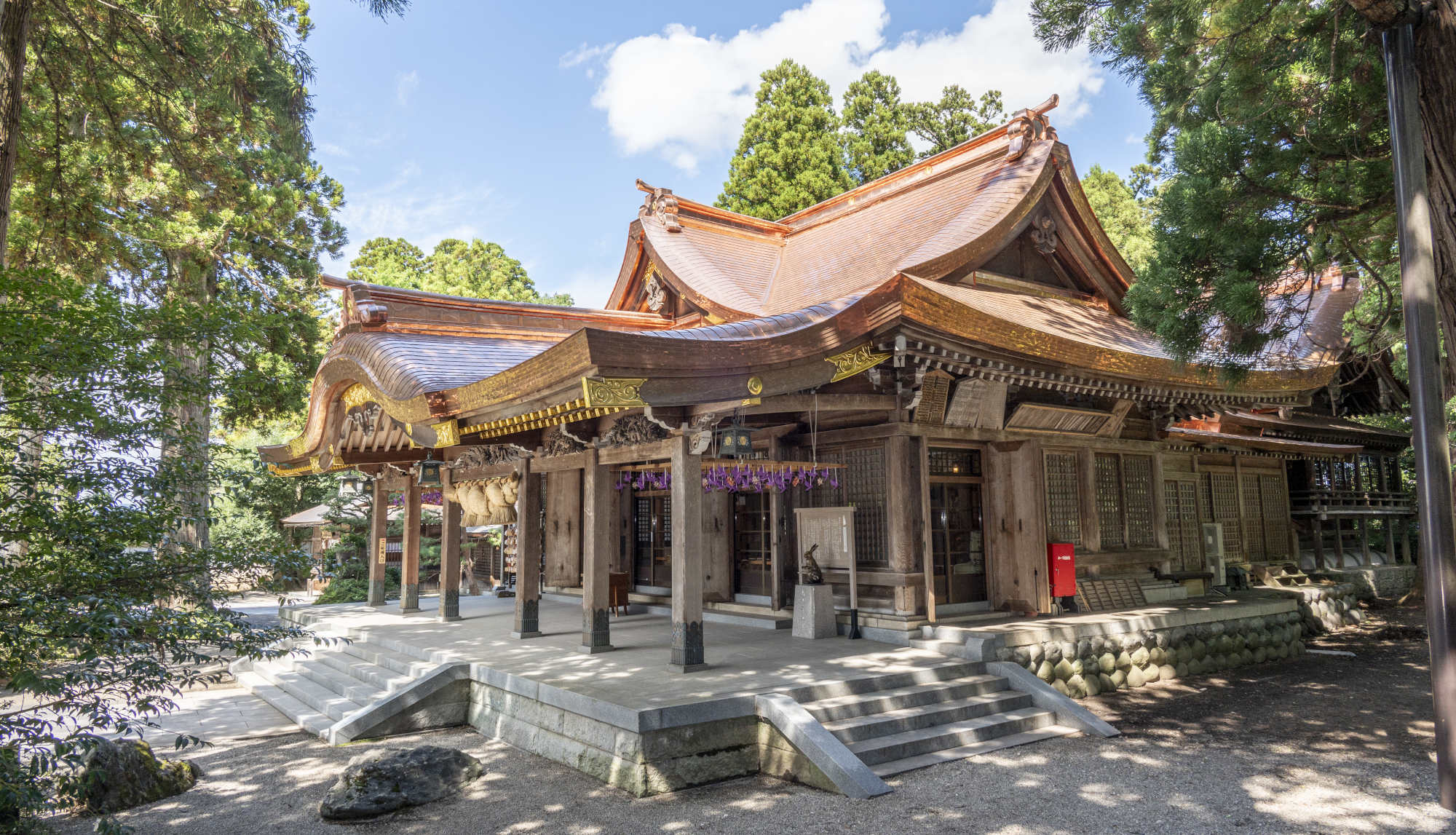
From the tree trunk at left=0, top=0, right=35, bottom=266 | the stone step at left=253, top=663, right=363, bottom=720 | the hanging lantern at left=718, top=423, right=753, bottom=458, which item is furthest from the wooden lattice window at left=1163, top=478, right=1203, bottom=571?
the tree trunk at left=0, top=0, right=35, bottom=266

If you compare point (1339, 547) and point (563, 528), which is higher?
point (563, 528)

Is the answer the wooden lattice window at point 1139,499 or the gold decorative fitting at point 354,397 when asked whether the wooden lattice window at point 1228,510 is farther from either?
the gold decorative fitting at point 354,397

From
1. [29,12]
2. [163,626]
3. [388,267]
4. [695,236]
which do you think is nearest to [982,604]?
[695,236]

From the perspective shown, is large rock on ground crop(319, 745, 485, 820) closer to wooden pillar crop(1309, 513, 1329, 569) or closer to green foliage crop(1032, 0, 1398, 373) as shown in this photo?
green foliage crop(1032, 0, 1398, 373)

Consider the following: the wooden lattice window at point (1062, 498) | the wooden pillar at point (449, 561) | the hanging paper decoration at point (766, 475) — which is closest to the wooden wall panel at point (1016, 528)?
the wooden lattice window at point (1062, 498)

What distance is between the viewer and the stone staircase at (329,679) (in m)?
8.64

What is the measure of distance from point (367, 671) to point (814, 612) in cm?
526

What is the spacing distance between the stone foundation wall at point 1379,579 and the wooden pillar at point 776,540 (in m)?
12.7

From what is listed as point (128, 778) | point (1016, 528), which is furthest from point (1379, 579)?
point (128, 778)

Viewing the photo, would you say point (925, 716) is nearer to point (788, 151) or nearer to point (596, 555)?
point (596, 555)

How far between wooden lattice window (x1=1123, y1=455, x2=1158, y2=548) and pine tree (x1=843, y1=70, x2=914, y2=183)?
17.3 metres

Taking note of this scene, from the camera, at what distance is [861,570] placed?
9.94m

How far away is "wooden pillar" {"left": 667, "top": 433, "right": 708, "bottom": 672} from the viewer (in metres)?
7.63

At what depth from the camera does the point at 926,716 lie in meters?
6.97
